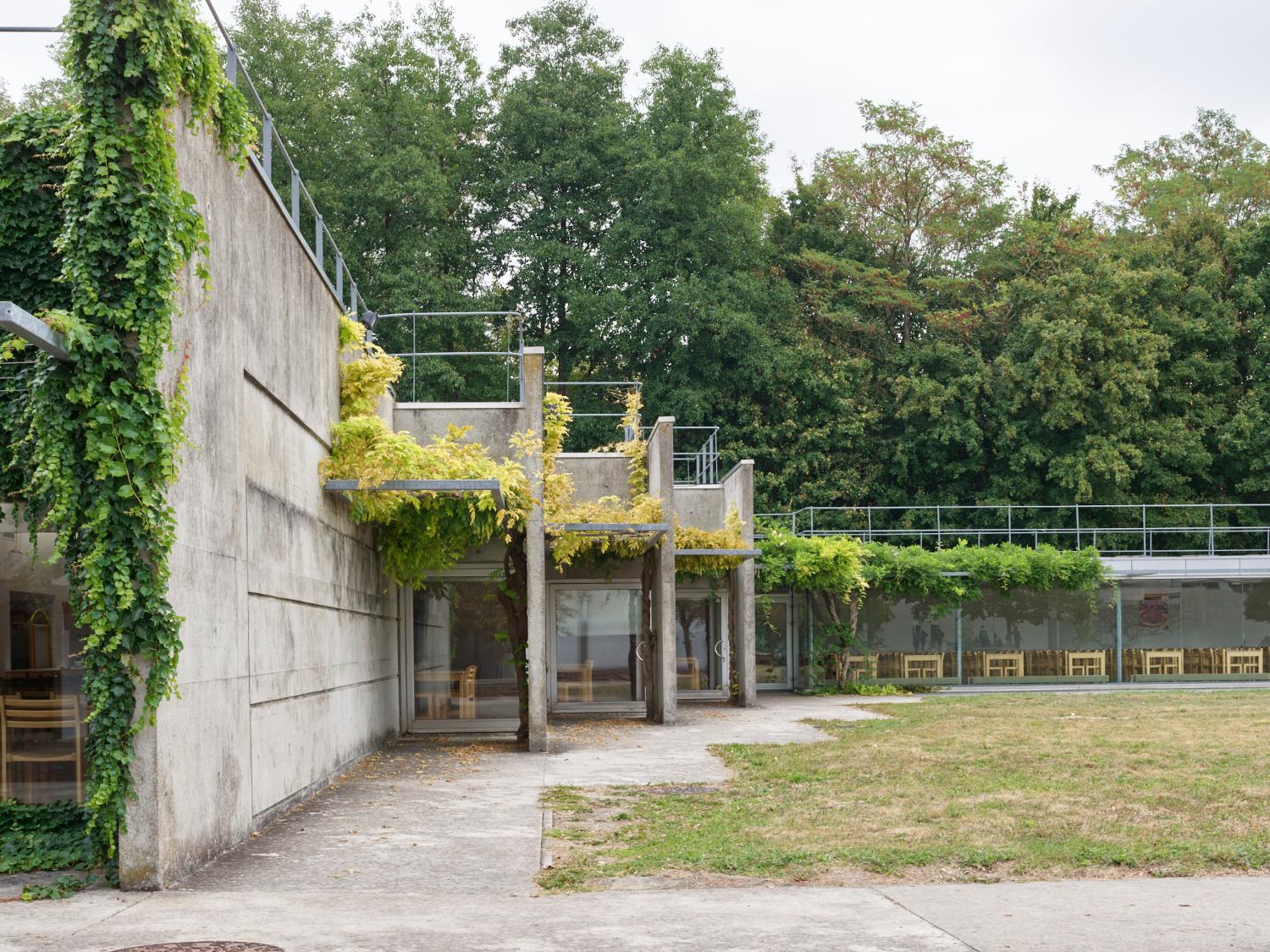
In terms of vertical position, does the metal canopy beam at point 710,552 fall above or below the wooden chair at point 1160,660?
above

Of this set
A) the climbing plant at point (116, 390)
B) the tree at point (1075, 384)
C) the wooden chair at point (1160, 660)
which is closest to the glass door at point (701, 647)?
the wooden chair at point (1160, 660)

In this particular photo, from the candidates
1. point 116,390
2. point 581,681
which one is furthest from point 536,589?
point 116,390

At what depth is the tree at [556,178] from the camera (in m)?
37.1

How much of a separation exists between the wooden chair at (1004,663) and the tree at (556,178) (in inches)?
546

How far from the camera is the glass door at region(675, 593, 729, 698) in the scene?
24750 millimetres

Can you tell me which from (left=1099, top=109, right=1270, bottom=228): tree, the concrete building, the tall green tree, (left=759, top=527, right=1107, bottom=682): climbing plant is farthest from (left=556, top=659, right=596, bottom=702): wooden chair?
(left=1099, top=109, right=1270, bottom=228): tree

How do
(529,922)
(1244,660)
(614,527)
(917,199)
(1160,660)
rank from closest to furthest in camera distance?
1. (529,922)
2. (614,527)
3. (1160,660)
4. (1244,660)
5. (917,199)

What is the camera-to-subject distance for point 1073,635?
1118 inches

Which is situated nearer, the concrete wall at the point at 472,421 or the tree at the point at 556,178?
the concrete wall at the point at 472,421

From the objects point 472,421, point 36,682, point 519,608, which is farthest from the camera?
point 472,421

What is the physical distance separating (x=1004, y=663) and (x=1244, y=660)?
549 centimetres

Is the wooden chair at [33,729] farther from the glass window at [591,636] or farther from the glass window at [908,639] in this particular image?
the glass window at [908,639]

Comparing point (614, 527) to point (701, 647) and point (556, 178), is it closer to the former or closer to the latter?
point (701, 647)

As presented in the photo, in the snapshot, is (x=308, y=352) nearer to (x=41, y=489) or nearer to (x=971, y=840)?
(x=41, y=489)
